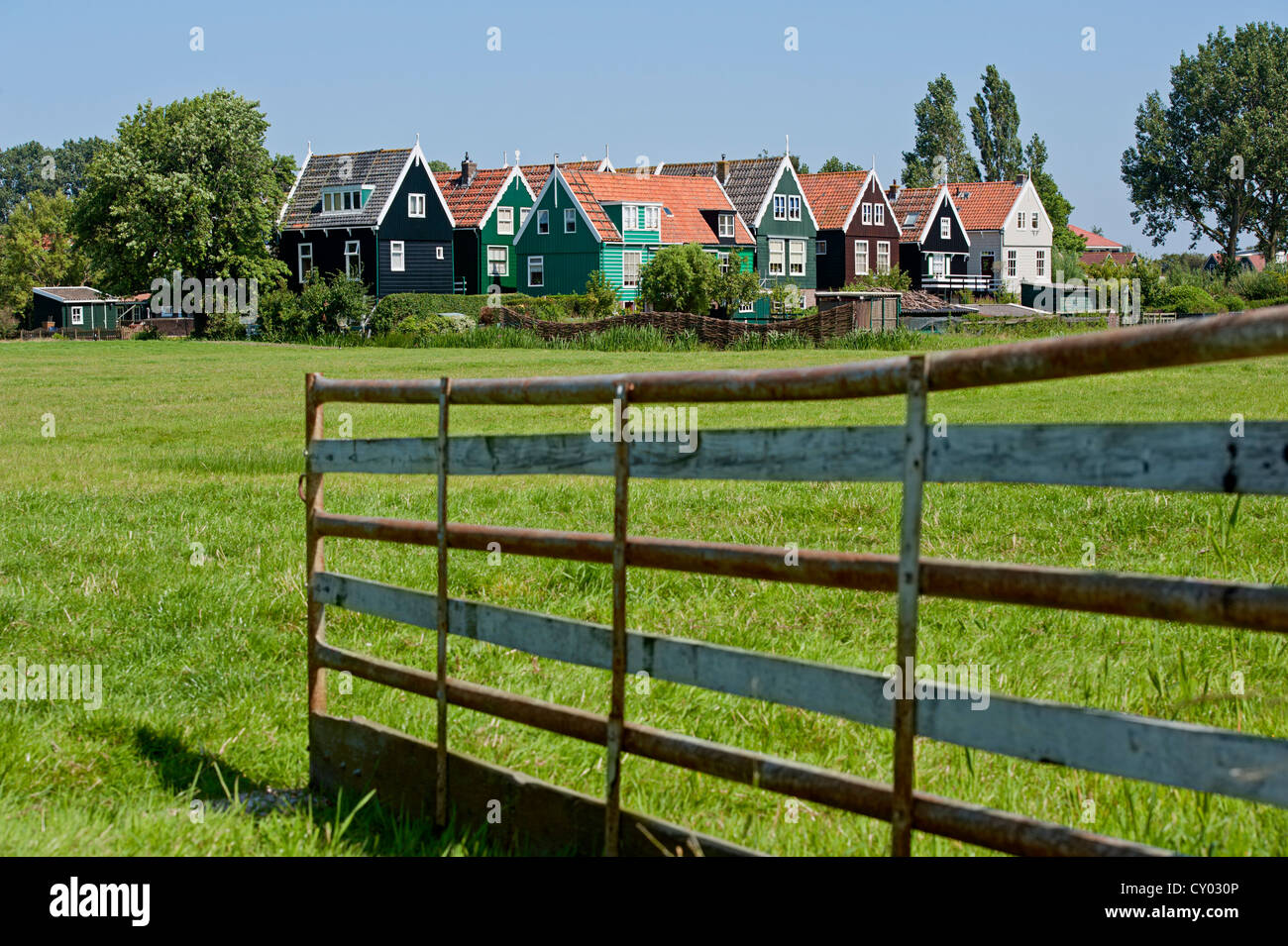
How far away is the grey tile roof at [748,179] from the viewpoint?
72625mm

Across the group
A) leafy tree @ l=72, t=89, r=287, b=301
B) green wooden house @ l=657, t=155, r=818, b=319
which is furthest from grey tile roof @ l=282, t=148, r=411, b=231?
green wooden house @ l=657, t=155, r=818, b=319

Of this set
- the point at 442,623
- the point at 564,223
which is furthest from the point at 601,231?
the point at 442,623

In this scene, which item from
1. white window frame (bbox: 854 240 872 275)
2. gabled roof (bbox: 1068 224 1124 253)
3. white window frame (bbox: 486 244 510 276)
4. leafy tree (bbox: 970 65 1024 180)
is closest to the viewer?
white window frame (bbox: 486 244 510 276)

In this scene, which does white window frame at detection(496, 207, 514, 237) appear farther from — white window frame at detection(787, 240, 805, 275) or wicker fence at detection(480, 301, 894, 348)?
wicker fence at detection(480, 301, 894, 348)

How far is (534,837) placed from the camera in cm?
506

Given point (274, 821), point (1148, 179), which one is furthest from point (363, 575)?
point (1148, 179)

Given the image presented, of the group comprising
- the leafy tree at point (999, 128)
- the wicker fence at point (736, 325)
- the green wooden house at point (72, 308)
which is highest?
the leafy tree at point (999, 128)

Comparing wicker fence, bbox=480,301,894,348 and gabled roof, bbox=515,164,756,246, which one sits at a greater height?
gabled roof, bbox=515,164,756,246

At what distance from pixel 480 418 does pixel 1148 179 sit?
96.4 meters

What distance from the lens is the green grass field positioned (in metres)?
5.30

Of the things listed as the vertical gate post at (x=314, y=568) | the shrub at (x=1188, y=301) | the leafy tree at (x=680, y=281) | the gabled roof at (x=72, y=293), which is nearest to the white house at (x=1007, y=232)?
the shrub at (x=1188, y=301)

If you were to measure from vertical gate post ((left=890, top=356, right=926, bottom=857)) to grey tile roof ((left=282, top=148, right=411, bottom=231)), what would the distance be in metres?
63.8

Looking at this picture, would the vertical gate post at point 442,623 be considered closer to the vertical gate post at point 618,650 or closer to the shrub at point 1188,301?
the vertical gate post at point 618,650

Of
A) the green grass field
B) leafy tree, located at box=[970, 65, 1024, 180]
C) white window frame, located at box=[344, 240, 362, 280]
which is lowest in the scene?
the green grass field
